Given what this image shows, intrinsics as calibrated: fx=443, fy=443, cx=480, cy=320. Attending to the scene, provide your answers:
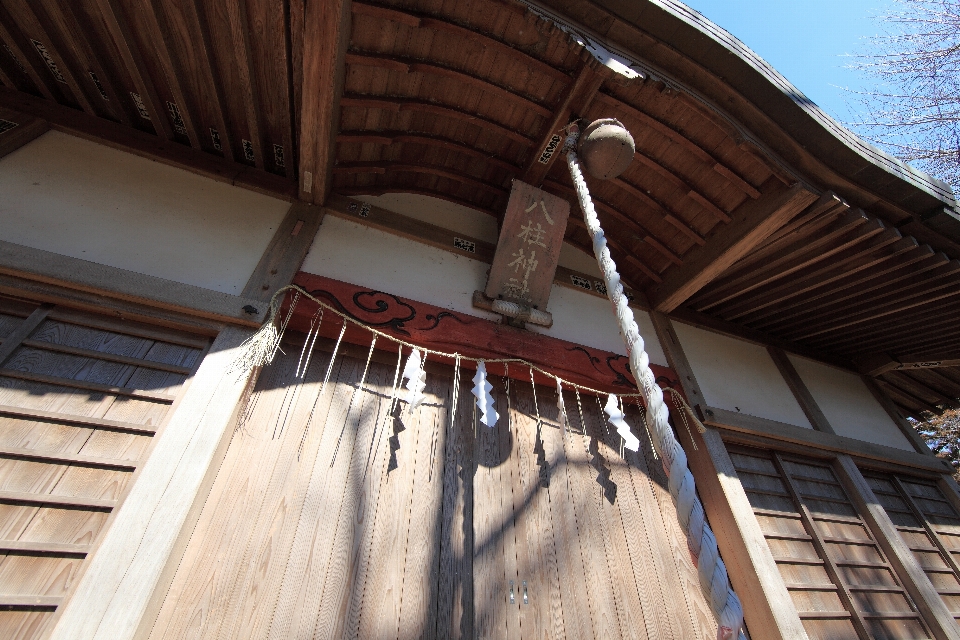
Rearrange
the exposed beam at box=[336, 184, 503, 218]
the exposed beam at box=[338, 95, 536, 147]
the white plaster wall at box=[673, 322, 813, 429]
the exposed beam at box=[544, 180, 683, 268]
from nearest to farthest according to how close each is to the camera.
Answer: the exposed beam at box=[338, 95, 536, 147] < the exposed beam at box=[336, 184, 503, 218] < the white plaster wall at box=[673, 322, 813, 429] < the exposed beam at box=[544, 180, 683, 268]

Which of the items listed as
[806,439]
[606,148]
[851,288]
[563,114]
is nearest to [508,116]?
[563,114]

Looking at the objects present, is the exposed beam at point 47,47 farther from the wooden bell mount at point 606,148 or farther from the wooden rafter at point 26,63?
the wooden bell mount at point 606,148

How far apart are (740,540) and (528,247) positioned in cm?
Answer: 283

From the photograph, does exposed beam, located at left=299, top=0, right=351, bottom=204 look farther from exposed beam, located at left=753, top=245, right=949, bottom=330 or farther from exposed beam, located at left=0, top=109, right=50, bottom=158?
exposed beam, located at left=753, top=245, right=949, bottom=330

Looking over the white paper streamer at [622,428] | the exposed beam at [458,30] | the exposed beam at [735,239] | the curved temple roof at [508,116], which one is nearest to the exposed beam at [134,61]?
the curved temple roof at [508,116]

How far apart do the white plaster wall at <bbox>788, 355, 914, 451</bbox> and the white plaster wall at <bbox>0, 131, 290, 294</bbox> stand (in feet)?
19.7

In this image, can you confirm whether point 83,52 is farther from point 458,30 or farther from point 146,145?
point 458,30

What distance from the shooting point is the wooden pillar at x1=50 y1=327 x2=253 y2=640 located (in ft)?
6.09

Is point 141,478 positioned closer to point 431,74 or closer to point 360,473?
point 360,473

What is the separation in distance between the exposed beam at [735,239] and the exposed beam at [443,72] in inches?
77.7

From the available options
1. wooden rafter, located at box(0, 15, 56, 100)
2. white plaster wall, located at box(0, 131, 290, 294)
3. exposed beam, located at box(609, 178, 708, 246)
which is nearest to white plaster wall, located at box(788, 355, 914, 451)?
exposed beam, located at box(609, 178, 708, 246)

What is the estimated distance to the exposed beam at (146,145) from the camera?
139 inches

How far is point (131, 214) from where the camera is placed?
10.7 ft

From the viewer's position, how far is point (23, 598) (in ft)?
6.07
